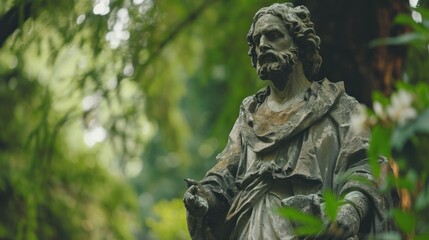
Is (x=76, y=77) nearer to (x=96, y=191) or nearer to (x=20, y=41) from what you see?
(x=20, y=41)

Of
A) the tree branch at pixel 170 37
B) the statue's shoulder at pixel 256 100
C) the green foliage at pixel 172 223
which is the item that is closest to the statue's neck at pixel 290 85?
the statue's shoulder at pixel 256 100

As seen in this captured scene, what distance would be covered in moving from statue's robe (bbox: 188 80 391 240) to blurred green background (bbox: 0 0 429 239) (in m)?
3.52

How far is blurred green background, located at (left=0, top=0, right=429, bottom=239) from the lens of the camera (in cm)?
1156

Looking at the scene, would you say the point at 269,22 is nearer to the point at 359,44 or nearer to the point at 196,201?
the point at 196,201

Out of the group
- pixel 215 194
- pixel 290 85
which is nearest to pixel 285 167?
pixel 215 194

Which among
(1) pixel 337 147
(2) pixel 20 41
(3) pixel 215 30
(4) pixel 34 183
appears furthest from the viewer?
(3) pixel 215 30

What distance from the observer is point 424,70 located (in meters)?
12.7

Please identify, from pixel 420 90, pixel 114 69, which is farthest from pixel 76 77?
pixel 420 90

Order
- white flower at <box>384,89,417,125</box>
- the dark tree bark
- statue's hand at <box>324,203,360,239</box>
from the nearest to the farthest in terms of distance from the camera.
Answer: white flower at <box>384,89,417,125</box>, statue's hand at <box>324,203,360,239</box>, the dark tree bark

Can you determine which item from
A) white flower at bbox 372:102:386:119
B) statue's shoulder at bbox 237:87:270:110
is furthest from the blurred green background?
white flower at bbox 372:102:386:119

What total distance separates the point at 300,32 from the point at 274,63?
24 cm

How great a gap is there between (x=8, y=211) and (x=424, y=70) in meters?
4.83

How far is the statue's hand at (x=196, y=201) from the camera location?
23.2ft

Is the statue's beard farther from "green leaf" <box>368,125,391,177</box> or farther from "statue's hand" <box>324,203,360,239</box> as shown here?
"green leaf" <box>368,125,391,177</box>
